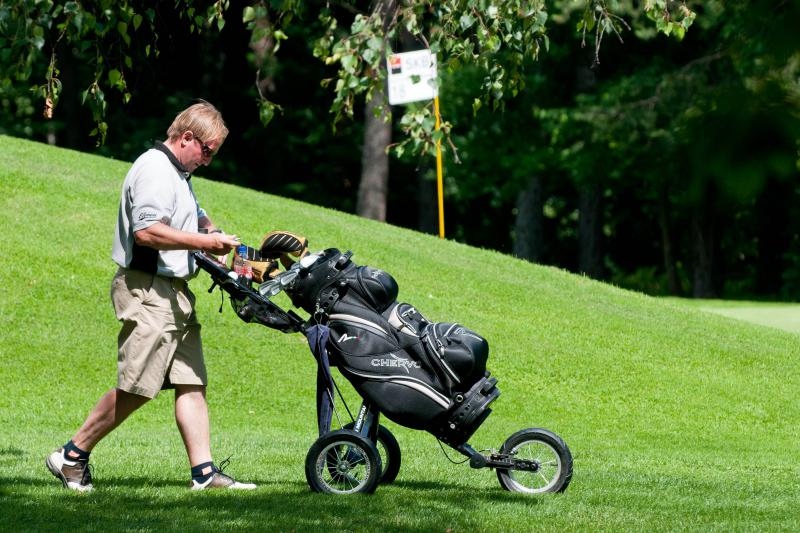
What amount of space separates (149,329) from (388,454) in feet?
4.93

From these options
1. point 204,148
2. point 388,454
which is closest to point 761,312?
point 388,454

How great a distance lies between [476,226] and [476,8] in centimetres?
3647

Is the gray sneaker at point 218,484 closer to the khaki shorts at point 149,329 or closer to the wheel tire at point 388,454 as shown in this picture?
the khaki shorts at point 149,329

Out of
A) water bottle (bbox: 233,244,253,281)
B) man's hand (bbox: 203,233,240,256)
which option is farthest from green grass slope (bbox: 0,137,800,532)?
man's hand (bbox: 203,233,240,256)

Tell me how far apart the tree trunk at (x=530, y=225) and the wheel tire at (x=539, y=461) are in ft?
83.9

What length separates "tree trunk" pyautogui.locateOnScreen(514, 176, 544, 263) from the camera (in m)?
32.5

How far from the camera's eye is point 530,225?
32.8 m

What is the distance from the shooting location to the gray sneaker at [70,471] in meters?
6.42

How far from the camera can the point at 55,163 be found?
723 inches

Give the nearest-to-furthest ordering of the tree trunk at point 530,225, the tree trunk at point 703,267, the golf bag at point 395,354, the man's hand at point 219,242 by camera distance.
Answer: the man's hand at point 219,242 < the golf bag at point 395,354 < the tree trunk at point 703,267 < the tree trunk at point 530,225

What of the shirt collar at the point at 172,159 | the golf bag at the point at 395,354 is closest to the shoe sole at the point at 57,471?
the golf bag at the point at 395,354

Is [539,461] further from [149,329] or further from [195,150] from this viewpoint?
[195,150]

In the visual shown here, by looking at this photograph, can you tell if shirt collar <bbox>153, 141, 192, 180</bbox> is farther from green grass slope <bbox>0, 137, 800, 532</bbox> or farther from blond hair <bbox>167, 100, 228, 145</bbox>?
green grass slope <bbox>0, 137, 800, 532</bbox>

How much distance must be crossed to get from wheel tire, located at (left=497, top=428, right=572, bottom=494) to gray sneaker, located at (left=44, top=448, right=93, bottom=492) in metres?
2.03
